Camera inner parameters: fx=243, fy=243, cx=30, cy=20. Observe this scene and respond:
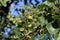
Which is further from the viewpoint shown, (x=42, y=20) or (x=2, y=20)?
(x=2, y=20)

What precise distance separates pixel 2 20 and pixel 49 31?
148cm

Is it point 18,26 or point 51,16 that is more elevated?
point 51,16

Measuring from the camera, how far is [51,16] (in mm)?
1034

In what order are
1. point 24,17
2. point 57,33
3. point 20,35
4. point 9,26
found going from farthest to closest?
point 9,26
point 24,17
point 20,35
point 57,33

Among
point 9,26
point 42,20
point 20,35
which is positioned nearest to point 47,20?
point 42,20

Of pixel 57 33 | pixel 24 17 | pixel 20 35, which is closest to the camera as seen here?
pixel 57 33

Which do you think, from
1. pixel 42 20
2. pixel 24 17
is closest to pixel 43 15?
pixel 42 20

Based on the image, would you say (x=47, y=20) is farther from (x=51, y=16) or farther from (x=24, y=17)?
(x=24, y=17)

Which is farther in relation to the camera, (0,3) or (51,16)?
(0,3)

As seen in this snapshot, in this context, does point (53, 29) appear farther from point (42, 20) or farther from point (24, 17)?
point (24, 17)

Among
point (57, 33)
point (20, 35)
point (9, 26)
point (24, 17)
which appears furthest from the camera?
point (9, 26)

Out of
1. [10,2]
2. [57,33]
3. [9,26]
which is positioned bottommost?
[9,26]

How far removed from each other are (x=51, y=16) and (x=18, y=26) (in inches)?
45.9

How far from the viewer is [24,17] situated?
213 cm
